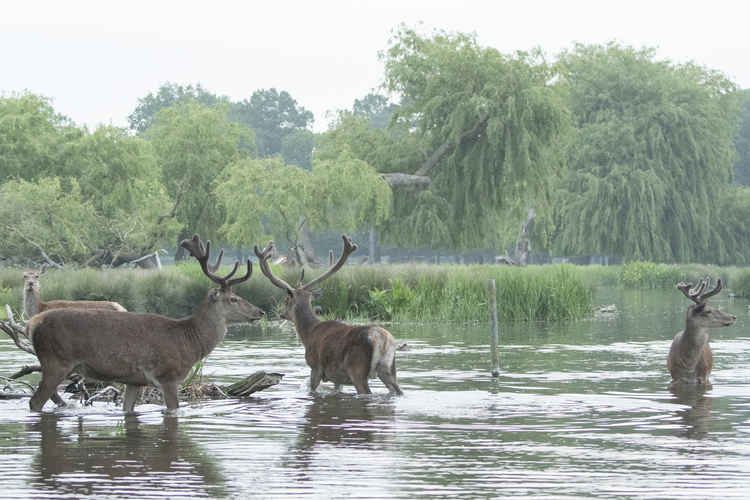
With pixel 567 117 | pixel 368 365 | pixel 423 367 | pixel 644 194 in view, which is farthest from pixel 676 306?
pixel 368 365

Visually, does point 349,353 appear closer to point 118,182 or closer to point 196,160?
point 118,182

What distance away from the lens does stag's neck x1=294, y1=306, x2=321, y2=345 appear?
15930 mm

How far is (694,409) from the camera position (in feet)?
47.3

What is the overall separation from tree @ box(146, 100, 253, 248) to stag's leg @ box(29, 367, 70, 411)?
43.2m

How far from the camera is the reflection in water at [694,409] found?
12509 mm

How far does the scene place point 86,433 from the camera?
1222cm

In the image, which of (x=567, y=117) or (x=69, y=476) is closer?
(x=69, y=476)

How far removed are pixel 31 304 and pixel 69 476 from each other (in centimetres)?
1208

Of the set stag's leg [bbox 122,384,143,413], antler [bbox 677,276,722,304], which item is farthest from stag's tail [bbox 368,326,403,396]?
antler [bbox 677,276,722,304]

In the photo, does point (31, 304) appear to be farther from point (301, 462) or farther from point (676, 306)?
point (676, 306)

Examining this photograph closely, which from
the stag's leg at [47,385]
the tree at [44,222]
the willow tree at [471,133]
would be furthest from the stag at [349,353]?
the willow tree at [471,133]

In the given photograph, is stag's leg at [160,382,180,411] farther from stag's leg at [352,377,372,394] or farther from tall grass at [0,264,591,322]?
tall grass at [0,264,591,322]

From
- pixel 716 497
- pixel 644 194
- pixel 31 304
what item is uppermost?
pixel 644 194

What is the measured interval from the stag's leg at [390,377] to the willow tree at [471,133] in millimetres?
32098
